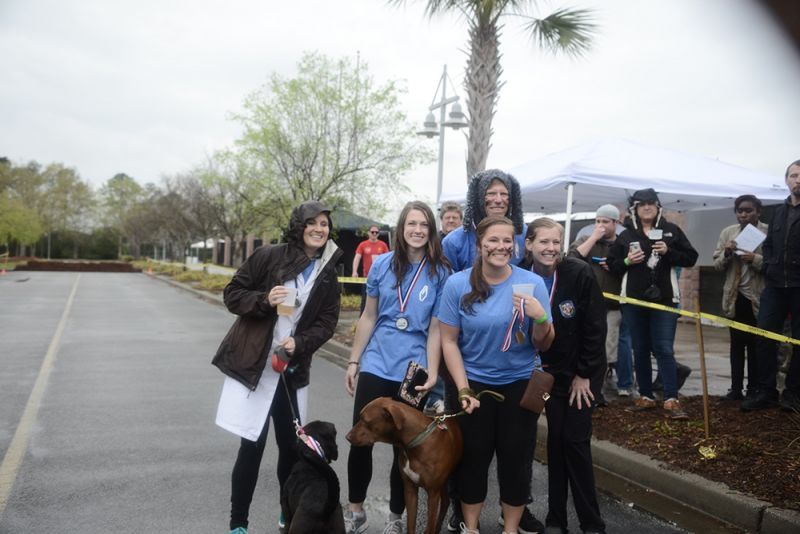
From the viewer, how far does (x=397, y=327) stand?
4.07 m

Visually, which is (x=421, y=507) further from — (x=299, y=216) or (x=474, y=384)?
(x=299, y=216)

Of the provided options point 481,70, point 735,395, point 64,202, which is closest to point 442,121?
point 481,70

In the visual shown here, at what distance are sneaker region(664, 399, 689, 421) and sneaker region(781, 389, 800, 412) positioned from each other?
0.78 m

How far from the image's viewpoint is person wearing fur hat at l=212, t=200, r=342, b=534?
375 cm

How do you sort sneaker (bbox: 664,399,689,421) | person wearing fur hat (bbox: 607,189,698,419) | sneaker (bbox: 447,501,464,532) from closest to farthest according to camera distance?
sneaker (bbox: 447,501,464,532) < sneaker (bbox: 664,399,689,421) < person wearing fur hat (bbox: 607,189,698,419)

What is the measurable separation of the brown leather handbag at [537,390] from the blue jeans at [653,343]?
261cm

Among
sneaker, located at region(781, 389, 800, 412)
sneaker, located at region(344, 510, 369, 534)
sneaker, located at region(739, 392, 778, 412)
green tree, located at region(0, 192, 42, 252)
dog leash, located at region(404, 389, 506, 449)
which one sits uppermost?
green tree, located at region(0, 192, 42, 252)

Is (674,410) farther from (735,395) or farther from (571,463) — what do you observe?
(571,463)

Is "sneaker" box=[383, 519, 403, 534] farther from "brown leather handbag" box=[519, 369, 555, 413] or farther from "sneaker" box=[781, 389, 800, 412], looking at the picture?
"sneaker" box=[781, 389, 800, 412]

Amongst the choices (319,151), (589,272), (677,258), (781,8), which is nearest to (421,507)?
(589,272)

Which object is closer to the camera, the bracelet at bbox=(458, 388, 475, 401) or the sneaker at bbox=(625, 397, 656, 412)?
the bracelet at bbox=(458, 388, 475, 401)

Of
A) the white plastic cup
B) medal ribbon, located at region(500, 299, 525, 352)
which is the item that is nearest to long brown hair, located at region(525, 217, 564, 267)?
medal ribbon, located at region(500, 299, 525, 352)

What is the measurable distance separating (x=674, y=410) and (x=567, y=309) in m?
2.41

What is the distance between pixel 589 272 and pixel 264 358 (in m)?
2.01
